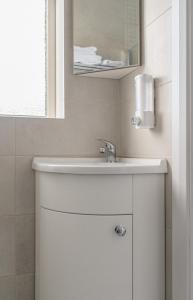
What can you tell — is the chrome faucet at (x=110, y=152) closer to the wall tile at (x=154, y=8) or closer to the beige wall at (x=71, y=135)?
the beige wall at (x=71, y=135)

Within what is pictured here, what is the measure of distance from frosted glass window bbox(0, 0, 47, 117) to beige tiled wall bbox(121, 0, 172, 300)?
23.0 inches

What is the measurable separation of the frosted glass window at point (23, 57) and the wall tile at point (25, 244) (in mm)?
599

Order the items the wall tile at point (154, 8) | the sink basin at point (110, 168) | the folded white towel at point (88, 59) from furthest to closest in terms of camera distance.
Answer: the folded white towel at point (88, 59), the wall tile at point (154, 8), the sink basin at point (110, 168)

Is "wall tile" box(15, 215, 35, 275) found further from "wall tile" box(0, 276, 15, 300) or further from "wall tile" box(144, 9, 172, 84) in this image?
"wall tile" box(144, 9, 172, 84)

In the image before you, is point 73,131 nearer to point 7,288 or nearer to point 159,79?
point 159,79

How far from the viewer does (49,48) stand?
1.77 metres

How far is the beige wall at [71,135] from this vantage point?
4.25ft

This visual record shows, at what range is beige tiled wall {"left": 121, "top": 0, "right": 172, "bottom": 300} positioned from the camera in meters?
1.22

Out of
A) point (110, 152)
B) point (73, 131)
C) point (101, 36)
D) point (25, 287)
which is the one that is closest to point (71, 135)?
point (73, 131)

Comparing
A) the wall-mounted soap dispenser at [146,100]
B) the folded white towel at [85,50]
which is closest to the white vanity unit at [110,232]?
the wall-mounted soap dispenser at [146,100]

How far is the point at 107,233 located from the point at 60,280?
0.95 ft

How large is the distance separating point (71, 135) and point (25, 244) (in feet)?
2.03

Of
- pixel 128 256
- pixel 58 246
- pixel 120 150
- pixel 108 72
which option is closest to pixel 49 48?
pixel 108 72

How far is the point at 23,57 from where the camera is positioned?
1.73 metres
